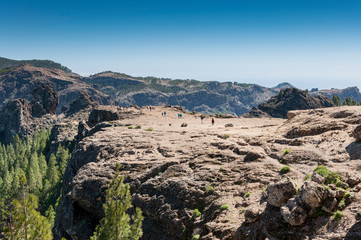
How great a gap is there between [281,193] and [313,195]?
2621 millimetres

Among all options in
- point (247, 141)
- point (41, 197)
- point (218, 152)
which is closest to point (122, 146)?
point (218, 152)

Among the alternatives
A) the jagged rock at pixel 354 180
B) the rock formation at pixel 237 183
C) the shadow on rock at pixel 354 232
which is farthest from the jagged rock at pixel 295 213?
the jagged rock at pixel 354 180

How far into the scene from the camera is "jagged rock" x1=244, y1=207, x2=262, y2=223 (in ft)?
65.3

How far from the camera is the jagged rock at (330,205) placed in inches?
680

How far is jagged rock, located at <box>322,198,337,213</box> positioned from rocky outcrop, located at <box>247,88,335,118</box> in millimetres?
150158

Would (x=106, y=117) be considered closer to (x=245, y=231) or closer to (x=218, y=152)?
(x=218, y=152)

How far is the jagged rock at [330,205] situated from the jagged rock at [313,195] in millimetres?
343

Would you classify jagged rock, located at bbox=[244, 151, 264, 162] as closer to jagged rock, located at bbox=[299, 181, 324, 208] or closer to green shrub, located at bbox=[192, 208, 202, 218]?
green shrub, located at bbox=[192, 208, 202, 218]

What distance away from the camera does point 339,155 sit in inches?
1024

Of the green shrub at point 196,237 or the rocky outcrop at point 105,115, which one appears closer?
the green shrub at point 196,237

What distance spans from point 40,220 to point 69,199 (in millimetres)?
12824

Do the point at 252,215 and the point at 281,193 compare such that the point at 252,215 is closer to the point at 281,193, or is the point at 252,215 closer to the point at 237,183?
the point at 281,193

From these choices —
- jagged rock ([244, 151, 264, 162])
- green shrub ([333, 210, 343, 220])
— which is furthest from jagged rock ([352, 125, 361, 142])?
green shrub ([333, 210, 343, 220])

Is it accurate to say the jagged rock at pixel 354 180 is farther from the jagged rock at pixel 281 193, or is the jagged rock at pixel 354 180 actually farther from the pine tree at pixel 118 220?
the pine tree at pixel 118 220
